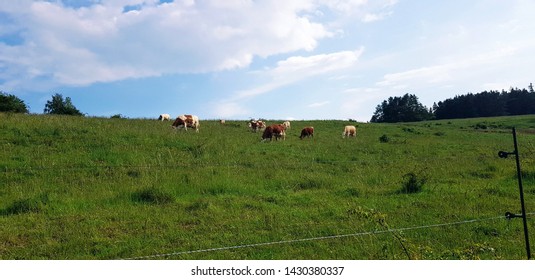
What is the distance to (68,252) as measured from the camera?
6305mm

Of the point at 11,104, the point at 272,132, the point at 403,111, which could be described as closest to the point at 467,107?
the point at 403,111

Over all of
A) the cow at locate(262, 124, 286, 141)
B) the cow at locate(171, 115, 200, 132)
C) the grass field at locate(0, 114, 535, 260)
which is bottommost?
the grass field at locate(0, 114, 535, 260)

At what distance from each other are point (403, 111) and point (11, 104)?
99145 millimetres

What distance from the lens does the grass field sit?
635 cm

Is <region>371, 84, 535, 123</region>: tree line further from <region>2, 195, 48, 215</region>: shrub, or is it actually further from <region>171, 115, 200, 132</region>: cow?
<region>2, 195, 48, 215</region>: shrub

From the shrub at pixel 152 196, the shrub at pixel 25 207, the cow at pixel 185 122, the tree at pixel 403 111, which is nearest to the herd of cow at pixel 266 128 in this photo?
the cow at pixel 185 122

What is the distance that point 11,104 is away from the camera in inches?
1272

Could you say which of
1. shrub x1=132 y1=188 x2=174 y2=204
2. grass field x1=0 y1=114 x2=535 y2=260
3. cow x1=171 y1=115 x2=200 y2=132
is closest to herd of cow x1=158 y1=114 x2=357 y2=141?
cow x1=171 y1=115 x2=200 y2=132

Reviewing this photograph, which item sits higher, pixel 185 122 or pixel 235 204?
pixel 185 122

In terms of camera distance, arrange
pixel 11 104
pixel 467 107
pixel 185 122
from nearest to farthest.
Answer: pixel 185 122
pixel 11 104
pixel 467 107

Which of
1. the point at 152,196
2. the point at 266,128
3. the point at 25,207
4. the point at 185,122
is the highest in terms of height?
the point at 185,122

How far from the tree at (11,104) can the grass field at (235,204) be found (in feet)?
61.5

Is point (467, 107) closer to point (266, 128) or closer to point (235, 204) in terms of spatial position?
point (266, 128)

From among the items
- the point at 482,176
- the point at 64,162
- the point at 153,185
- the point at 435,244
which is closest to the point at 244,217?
the point at 153,185
